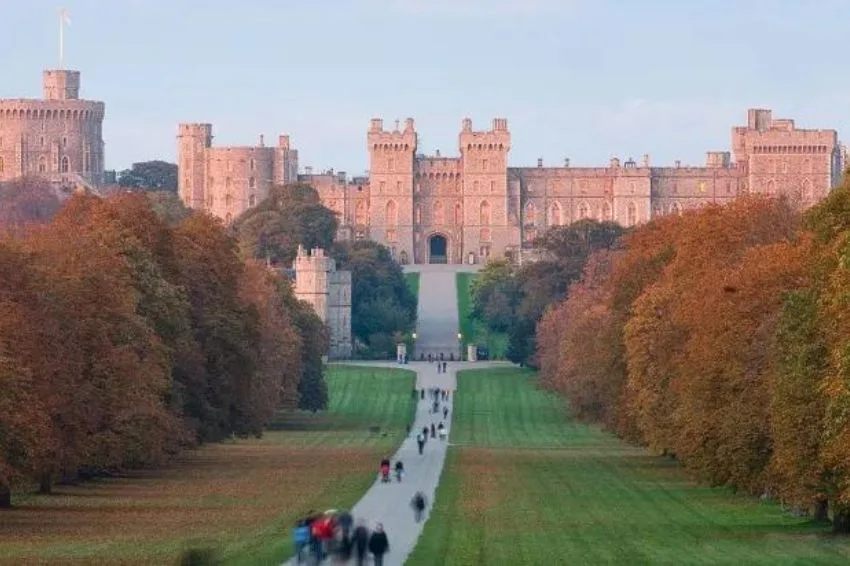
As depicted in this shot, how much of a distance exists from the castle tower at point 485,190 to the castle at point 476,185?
6cm

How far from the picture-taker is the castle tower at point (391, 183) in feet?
529

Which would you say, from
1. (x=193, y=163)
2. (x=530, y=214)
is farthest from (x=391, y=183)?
(x=193, y=163)

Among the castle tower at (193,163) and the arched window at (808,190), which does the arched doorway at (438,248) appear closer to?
the castle tower at (193,163)

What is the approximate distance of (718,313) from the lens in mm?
44156

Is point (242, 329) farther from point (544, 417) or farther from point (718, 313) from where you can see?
point (544, 417)

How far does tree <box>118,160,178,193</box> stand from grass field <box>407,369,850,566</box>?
12772 cm

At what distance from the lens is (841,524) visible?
36969 mm

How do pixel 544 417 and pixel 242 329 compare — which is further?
pixel 544 417

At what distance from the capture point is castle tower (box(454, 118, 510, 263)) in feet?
530

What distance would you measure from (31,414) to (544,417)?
147 feet

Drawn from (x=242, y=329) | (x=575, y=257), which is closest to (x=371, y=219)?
(x=575, y=257)

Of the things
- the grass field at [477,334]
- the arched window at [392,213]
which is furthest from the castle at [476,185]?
the grass field at [477,334]

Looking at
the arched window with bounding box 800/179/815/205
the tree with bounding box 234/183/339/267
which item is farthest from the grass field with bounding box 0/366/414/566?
the arched window with bounding box 800/179/815/205

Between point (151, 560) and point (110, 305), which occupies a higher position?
point (110, 305)
